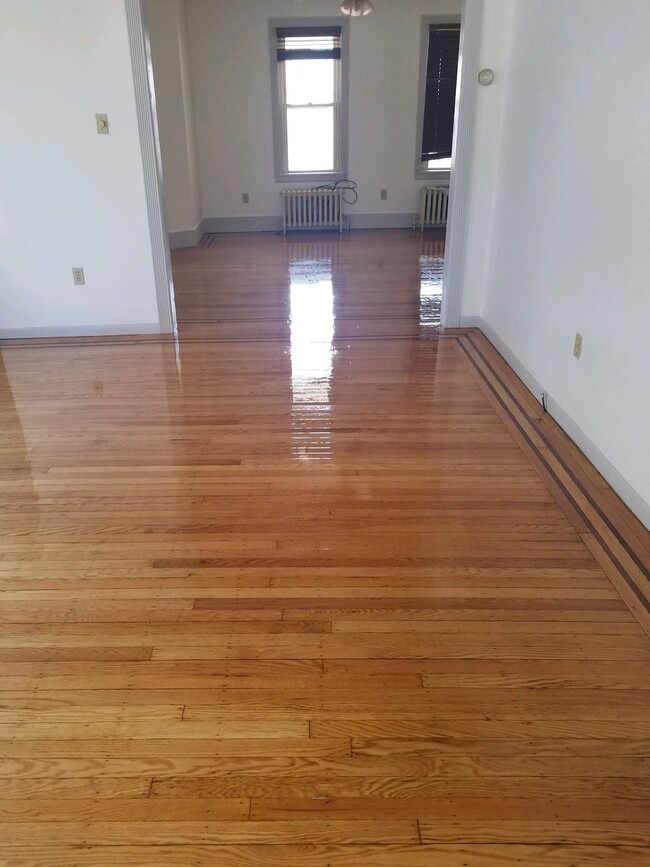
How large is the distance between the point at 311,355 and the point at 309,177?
4.90 meters

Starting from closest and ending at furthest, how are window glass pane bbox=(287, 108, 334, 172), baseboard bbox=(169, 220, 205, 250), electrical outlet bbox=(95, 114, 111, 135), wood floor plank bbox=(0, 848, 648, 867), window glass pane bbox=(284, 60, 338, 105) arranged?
wood floor plank bbox=(0, 848, 648, 867)
electrical outlet bbox=(95, 114, 111, 135)
baseboard bbox=(169, 220, 205, 250)
window glass pane bbox=(284, 60, 338, 105)
window glass pane bbox=(287, 108, 334, 172)

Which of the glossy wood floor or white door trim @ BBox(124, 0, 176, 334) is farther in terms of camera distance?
white door trim @ BBox(124, 0, 176, 334)

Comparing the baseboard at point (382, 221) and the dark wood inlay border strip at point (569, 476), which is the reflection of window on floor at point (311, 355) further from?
the baseboard at point (382, 221)

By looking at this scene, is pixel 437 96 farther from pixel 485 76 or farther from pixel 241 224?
pixel 485 76

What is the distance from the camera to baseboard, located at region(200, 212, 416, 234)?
8508mm

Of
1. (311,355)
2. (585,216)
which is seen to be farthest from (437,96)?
(585,216)

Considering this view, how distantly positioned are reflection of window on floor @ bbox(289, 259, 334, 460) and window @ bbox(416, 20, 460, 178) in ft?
8.88

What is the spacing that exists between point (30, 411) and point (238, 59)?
600 centimetres

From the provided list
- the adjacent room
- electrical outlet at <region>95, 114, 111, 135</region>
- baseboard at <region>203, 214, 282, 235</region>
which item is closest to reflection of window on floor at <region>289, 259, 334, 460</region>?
the adjacent room

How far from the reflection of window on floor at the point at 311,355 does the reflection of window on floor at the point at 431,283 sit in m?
0.74

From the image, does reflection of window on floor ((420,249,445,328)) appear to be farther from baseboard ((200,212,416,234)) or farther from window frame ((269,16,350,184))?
window frame ((269,16,350,184))

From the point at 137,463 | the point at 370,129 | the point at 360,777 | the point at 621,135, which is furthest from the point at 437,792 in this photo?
the point at 370,129

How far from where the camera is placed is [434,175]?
8.45 metres

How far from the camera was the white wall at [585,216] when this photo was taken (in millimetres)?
2521
